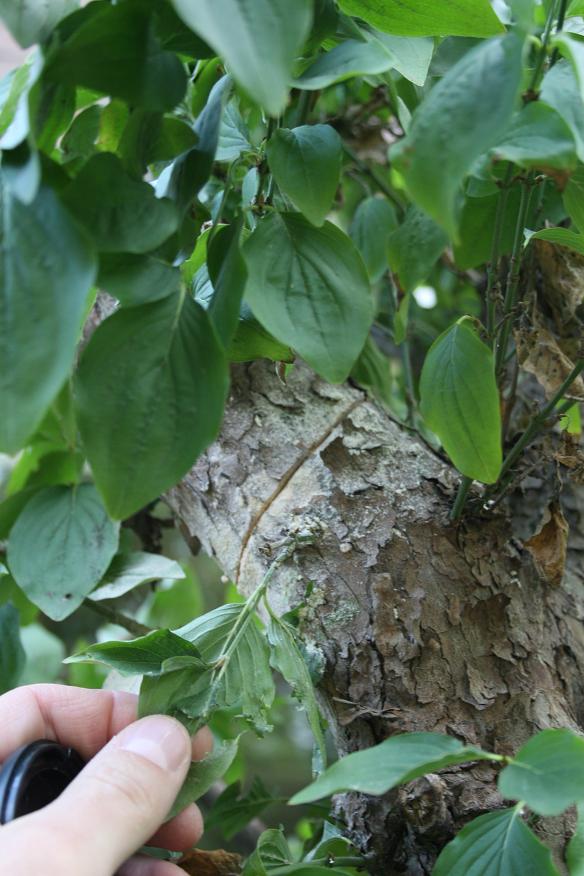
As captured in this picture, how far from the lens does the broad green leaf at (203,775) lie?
0.48 m

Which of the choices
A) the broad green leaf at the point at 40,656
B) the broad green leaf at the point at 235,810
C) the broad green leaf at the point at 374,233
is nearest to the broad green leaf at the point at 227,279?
the broad green leaf at the point at 374,233

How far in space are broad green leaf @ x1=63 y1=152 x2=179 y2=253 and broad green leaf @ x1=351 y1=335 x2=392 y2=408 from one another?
1.31ft

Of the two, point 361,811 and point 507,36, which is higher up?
point 507,36

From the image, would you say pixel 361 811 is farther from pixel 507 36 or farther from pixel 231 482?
pixel 507 36

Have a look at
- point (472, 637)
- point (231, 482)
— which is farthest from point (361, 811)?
point (231, 482)

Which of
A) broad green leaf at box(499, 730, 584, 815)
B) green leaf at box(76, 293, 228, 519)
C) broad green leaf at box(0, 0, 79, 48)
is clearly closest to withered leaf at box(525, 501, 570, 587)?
broad green leaf at box(499, 730, 584, 815)

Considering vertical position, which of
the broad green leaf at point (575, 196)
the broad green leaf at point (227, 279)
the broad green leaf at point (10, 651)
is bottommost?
the broad green leaf at point (10, 651)

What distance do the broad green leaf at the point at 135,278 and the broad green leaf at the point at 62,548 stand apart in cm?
38

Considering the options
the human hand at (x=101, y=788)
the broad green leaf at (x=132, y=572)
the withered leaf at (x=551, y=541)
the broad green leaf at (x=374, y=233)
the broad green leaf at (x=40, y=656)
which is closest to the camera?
the human hand at (x=101, y=788)

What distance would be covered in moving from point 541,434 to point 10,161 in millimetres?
528

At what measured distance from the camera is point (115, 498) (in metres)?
0.37

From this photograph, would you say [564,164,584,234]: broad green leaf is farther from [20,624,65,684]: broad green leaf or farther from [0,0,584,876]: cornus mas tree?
[20,624,65,684]: broad green leaf

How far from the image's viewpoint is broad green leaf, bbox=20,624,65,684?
1.06m

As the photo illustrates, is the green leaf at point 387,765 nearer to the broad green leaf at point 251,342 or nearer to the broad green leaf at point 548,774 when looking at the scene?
the broad green leaf at point 548,774
